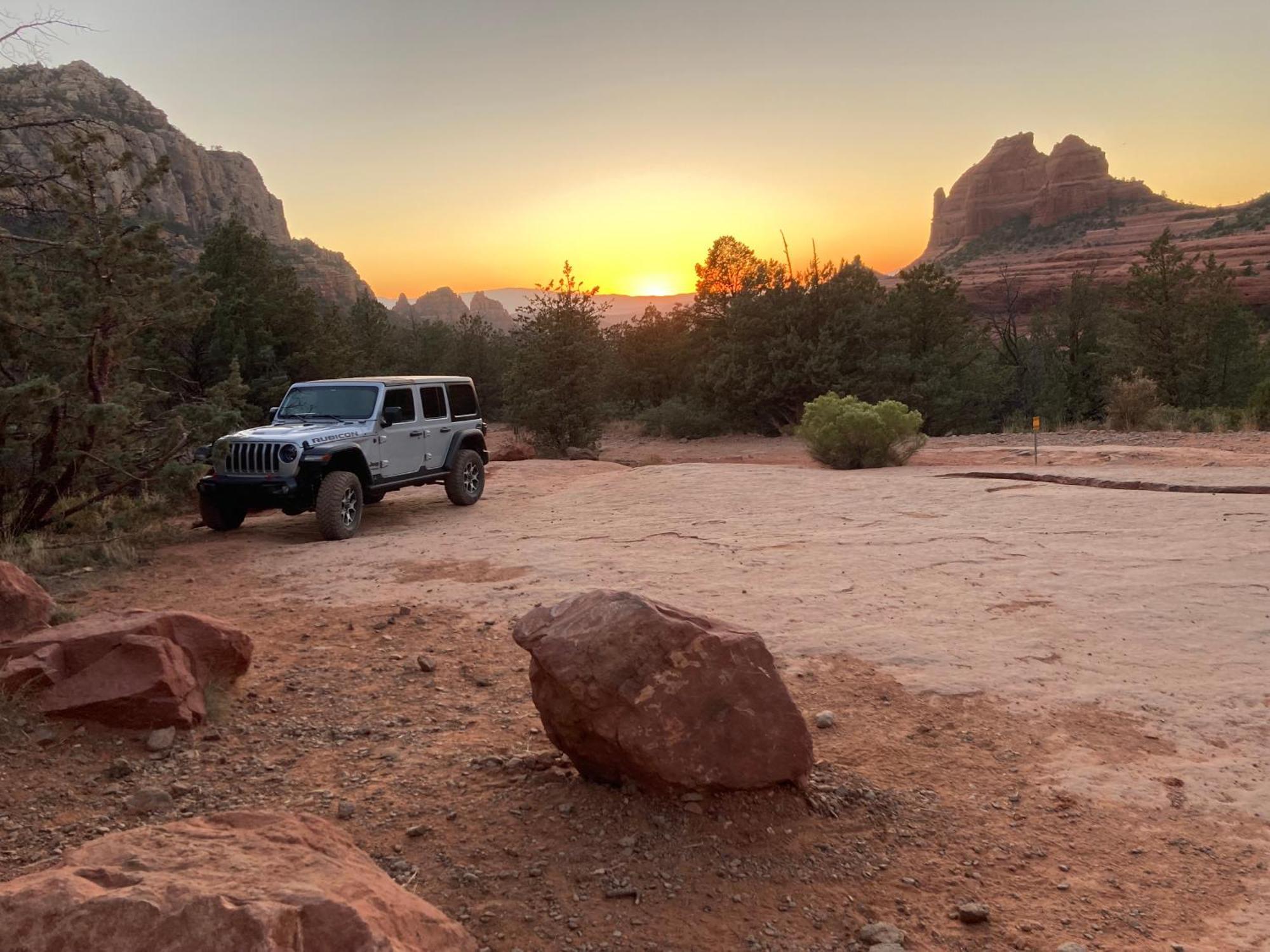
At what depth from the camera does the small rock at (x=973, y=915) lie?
2.90 metres

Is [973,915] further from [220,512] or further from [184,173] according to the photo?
[184,173]

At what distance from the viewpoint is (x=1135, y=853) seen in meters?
3.35

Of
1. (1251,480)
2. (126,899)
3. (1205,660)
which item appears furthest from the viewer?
(1251,480)

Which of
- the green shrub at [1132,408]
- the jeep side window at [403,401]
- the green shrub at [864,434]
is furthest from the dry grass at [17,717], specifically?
the green shrub at [1132,408]

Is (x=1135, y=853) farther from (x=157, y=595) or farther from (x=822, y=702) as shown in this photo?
(x=157, y=595)

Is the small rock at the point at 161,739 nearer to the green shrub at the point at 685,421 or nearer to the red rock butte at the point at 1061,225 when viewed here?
the green shrub at the point at 685,421

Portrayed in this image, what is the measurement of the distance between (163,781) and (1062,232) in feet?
360

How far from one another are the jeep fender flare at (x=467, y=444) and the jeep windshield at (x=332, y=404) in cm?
159

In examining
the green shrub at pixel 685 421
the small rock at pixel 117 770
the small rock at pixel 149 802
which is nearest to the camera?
the small rock at pixel 149 802

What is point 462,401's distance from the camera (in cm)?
1293

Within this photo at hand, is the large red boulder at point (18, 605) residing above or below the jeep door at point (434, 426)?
below

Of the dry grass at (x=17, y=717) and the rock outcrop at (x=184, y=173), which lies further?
the rock outcrop at (x=184, y=173)

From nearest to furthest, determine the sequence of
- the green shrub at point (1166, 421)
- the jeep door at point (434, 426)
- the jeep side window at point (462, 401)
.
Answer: the jeep door at point (434, 426), the jeep side window at point (462, 401), the green shrub at point (1166, 421)

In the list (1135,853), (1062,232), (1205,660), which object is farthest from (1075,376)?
(1062,232)
